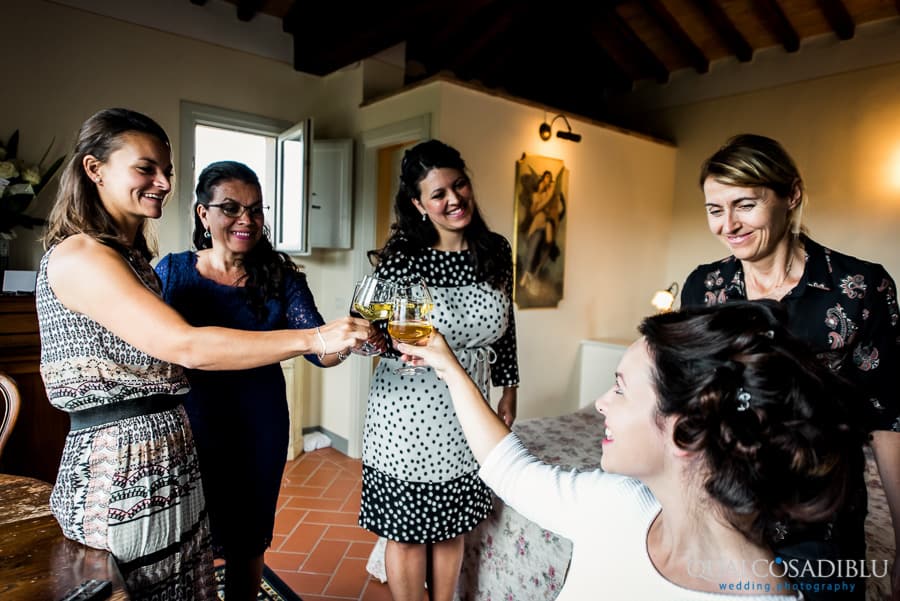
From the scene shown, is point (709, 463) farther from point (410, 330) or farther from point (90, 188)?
point (90, 188)

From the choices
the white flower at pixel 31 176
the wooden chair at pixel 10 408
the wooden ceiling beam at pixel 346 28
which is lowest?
the wooden chair at pixel 10 408

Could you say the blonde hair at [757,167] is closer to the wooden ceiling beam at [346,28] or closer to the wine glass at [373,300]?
the wine glass at [373,300]

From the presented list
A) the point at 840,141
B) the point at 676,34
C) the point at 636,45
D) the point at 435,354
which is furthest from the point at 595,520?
the point at 636,45

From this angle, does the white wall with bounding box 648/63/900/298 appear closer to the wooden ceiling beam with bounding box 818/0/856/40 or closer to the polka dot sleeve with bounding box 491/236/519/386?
the wooden ceiling beam with bounding box 818/0/856/40

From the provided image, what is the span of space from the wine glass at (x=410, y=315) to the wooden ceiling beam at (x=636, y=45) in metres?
4.87

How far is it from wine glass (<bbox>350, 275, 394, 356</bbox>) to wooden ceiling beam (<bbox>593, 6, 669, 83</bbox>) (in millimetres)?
4883

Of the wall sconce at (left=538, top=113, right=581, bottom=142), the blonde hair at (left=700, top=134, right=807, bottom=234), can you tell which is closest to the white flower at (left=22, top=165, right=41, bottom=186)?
the wall sconce at (left=538, top=113, right=581, bottom=142)

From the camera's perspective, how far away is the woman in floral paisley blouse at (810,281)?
1230 mm

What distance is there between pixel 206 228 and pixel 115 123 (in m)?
0.53

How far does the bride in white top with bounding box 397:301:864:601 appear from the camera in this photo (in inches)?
29.5

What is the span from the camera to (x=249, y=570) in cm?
166

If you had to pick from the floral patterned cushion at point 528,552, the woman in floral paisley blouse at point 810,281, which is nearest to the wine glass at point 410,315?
the woman in floral paisley blouse at point 810,281

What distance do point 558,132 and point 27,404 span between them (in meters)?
4.12

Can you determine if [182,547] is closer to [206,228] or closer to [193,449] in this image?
[193,449]
